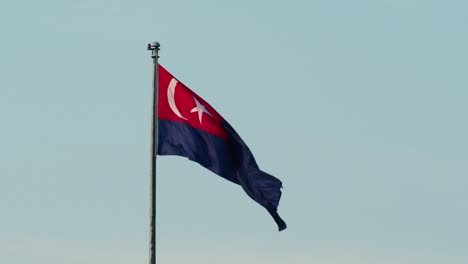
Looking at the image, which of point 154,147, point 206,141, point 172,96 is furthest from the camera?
point 206,141

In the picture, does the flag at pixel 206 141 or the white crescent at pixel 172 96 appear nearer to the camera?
the flag at pixel 206 141

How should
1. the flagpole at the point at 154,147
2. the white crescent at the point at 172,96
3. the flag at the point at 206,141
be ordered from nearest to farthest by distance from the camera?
Answer: the flagpole at the point at 154,147
the flag at the point at 206,141
the white crescent at the point at 172,96

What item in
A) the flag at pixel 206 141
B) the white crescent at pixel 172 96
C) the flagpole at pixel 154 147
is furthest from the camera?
the white crescent at pixel 172 96

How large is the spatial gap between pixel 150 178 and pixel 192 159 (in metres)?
2.02

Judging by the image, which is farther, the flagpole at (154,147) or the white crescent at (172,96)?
the white crescent at (172,96)

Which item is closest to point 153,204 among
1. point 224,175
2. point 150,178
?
point 150,178

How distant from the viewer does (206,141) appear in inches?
1532

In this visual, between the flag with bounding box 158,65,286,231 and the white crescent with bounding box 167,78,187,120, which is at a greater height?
the white crescent with bounding box 167,78,187,120

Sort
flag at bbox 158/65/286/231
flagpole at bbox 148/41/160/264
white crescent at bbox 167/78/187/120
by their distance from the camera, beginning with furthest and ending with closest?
white crescent at bbox 167/78/187/120 → flag at bbox 158/65/286/231 → flagpole at bbox 148/41/160/264

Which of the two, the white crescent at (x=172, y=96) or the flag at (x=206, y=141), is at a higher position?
the white crescent at (x=172, y=96)

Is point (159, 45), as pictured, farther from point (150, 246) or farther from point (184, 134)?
point (150, 246)

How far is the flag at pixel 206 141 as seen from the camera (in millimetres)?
38281

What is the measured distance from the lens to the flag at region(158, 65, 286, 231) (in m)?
38.3

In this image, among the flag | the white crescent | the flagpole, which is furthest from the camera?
the white crescent
